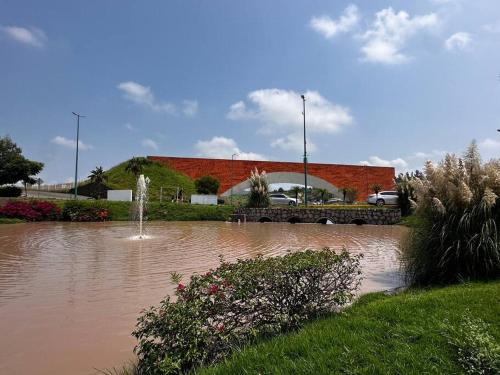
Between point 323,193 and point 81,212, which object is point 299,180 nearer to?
point 323,193

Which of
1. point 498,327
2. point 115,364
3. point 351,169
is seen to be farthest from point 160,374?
point 351,169

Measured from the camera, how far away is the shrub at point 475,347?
8.66 ft

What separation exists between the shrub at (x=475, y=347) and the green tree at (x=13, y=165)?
136ft

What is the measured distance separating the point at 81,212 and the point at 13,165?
1619cm

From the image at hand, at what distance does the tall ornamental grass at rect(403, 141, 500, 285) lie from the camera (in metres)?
5.13

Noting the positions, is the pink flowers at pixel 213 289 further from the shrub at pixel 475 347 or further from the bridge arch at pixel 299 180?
the bridge arch at pixel 299 180

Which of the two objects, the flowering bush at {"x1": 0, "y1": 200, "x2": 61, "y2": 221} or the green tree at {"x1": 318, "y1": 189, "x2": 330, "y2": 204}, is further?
the green tree at {"x1": 318, "y1": 189, "x2": 330, "y2": 204}

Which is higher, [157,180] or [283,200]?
[157,180]

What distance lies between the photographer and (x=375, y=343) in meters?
3.03

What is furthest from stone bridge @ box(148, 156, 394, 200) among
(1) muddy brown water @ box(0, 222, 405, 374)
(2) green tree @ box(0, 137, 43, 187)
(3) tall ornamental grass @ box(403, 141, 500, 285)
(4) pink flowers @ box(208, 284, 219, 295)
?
(4) pink flowers @ box(208, 284, 219, 295)

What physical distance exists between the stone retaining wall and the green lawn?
68.4 feet

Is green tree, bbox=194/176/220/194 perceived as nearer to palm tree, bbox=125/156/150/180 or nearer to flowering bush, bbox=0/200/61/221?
palm tree, bbox=125/156/150/180

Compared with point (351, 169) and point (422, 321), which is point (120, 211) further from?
point (351, 169)

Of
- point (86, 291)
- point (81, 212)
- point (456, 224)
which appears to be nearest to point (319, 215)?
point (81, 212)
